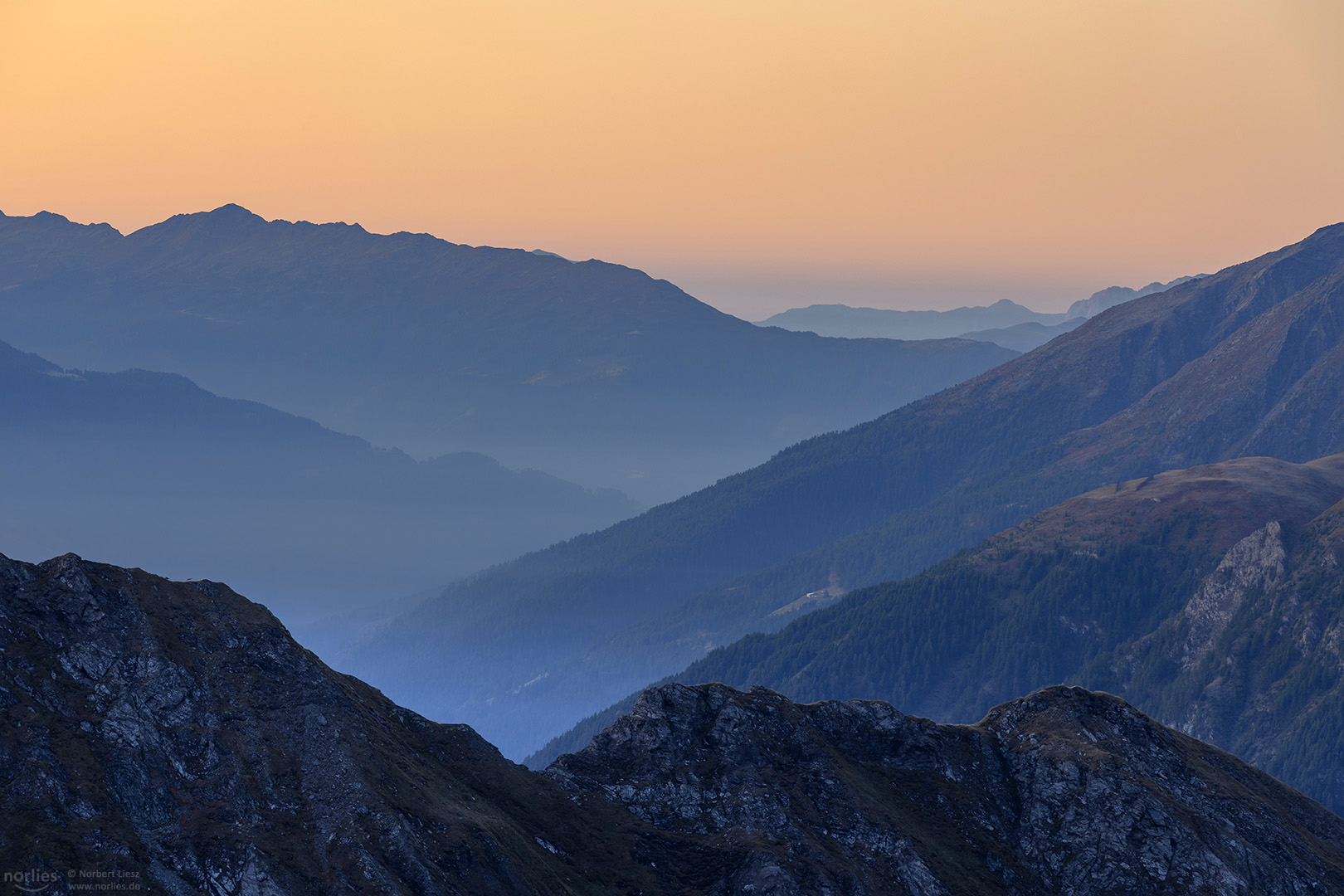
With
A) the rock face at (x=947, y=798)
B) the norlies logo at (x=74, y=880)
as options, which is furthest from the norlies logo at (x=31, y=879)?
the rock face at (x=947, y=798)

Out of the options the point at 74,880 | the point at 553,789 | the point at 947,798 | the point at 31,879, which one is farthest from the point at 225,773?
the point at 947,798

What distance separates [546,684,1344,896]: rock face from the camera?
110 meters

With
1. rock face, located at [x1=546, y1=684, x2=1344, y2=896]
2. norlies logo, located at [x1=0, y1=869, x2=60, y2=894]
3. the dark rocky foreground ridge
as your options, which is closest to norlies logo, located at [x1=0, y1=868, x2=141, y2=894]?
norlies logo, located at [x1=0, y1=869, x2=60, y2=894]

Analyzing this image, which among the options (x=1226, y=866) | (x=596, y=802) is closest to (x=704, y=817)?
(x=596, y=802)

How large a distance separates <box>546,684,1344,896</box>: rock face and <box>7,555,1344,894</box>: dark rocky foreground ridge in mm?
280

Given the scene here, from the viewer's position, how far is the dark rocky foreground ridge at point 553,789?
8050cm

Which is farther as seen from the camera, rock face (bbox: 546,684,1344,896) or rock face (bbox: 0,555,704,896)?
rock face (bbox: 546,684,1344,896)

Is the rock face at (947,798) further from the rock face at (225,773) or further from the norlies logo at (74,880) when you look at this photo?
the norlies logo at (74,880)

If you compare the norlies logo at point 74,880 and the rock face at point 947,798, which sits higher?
the norlies logo at point 74,880

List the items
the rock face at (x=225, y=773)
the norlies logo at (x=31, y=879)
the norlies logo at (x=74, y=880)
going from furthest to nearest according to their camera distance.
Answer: the rock face at (x=225, y=773) < the norlies logo at (x=74, y=880) < the norlies logo at (x=31, y=879)

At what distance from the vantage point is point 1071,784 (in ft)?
398

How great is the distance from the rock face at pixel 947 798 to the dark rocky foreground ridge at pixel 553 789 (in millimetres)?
280

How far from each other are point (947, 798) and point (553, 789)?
43935 mm

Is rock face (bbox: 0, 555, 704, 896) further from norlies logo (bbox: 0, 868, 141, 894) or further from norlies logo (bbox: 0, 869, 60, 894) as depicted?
norlies logo (bbox: 0, 869, 60, 894)
